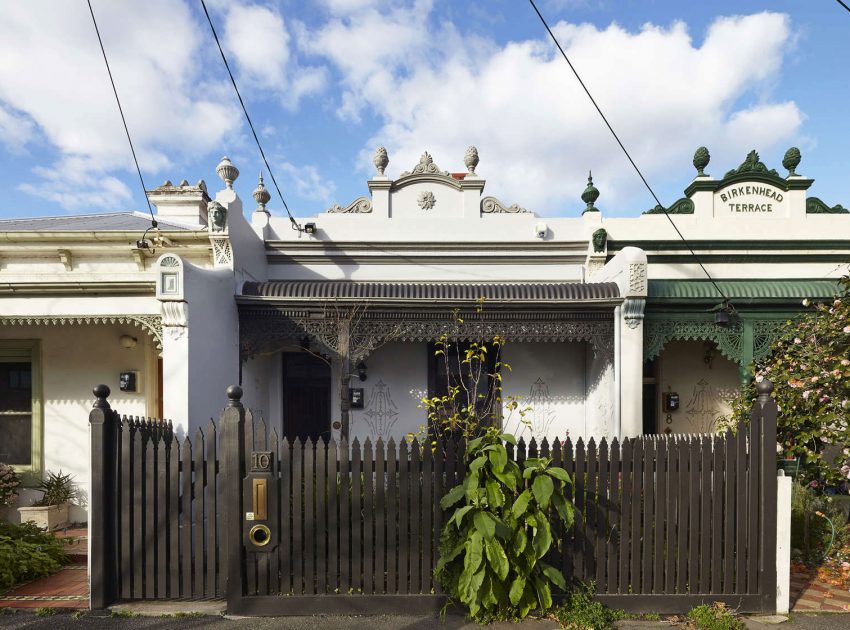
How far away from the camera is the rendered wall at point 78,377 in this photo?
6.99 m

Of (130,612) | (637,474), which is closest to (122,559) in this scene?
(130,612)

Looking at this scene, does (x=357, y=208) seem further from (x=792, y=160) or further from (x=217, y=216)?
(x=792, y=160)

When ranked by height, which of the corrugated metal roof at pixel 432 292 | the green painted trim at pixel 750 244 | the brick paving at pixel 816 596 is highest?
the green painted trim at pixel 750 244

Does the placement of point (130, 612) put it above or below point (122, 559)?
below

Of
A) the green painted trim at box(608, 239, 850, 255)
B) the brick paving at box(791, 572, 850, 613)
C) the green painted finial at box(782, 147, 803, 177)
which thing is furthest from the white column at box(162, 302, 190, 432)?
the green painted finial at box(782, 147, 803, 177)

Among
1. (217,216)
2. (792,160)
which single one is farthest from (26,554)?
(792,160)

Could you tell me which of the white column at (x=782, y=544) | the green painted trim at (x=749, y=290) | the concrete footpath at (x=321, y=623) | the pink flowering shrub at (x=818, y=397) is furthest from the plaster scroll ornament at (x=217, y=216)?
the pink flowering shrub at (x=818, y=397)

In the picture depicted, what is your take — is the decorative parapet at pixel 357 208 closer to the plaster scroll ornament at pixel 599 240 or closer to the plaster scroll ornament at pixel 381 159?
the plaster scroll ornament at pixel 381 159

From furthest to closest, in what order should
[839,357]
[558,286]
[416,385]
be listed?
[416,385]
[558,286]
[839,357]

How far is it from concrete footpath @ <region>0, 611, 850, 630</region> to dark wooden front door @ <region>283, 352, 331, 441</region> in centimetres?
451

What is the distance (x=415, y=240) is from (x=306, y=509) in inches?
223

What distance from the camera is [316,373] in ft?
27.2

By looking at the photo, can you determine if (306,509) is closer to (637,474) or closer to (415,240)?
(637,474)

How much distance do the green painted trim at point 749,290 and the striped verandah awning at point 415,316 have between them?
0.91 metres
